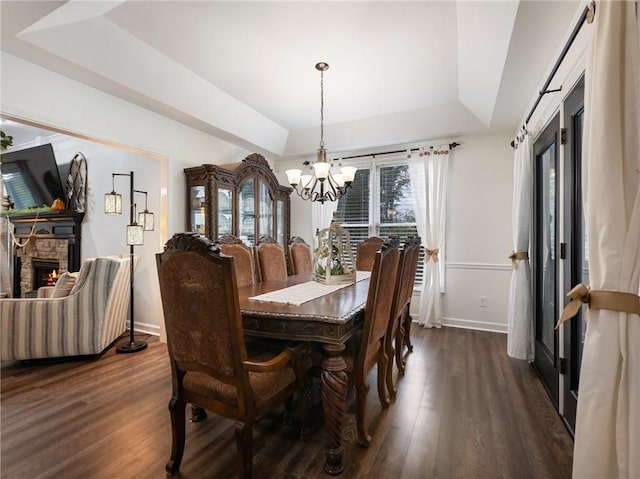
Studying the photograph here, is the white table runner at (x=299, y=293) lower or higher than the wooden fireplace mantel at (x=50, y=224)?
lower

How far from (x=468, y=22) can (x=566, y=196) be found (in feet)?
4.37

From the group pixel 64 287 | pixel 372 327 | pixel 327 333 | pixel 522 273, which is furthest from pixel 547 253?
pixel 64 287

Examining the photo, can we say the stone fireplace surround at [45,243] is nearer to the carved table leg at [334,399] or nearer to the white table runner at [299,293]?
the white table runner at [299,293]

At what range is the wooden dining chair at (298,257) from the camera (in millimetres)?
3453

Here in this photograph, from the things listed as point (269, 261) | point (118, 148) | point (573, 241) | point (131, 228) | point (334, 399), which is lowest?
point (334, 399)

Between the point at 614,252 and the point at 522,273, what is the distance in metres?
1.95

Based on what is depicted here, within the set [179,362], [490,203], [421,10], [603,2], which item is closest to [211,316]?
[179,362]

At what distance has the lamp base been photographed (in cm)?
324

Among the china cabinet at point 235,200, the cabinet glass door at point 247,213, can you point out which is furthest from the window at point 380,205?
the cabinet glass door at point 247,213

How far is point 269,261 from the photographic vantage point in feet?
10.1

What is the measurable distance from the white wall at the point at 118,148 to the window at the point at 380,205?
1833mm

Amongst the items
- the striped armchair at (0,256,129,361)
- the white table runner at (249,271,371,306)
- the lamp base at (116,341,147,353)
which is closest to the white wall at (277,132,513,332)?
the white table runner at (249,271,371,306)

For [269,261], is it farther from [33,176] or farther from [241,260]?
[33,176]

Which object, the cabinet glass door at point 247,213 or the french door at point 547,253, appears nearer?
the french door at point 547,253
